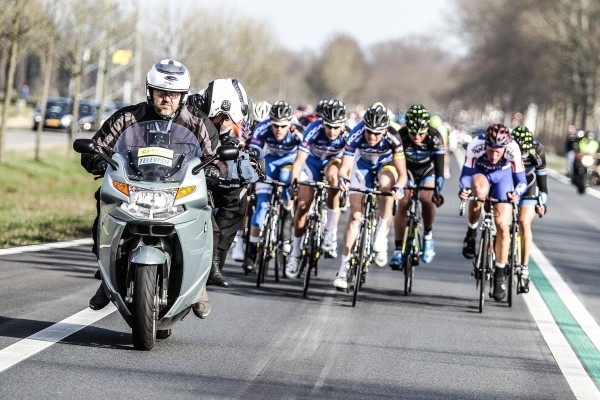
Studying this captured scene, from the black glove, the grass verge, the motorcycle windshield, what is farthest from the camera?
the grass verge

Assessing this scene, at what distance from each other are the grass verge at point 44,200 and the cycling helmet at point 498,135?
5.67 metres

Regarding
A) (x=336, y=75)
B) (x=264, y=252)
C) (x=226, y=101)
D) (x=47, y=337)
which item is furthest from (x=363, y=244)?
(x=336, y=75)

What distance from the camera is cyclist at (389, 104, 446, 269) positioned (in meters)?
13.8

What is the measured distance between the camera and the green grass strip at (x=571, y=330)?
923 centimetres

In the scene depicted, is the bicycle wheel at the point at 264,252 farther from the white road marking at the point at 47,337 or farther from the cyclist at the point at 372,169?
the white road marking at the point at 47,337

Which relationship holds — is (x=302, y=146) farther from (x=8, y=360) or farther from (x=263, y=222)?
(x=8, y=360)

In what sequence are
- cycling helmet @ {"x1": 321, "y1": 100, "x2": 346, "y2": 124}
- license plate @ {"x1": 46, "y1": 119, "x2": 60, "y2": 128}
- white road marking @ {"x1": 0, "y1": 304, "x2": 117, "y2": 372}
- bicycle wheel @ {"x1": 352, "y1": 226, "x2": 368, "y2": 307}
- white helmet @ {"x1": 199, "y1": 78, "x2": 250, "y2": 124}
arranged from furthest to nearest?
license plate @ {"x1": 46, "y1": 119, "x2": 60, "y2": 128}, cycling helmet @ {"x1": 321, "y1": 100, "x2": 346, "y2": 124}, bicycle wheel @ {"x1": 352, "y1": 226, "x2": 368, "y2": 307}, white helmet @ {"x1": 199, "y1": 78, "x2": 250, "y2": 124}, white road marking @ {"x1": 0, "y1": 304, "x2": 117, "y2": 372}

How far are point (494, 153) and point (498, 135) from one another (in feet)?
0.81

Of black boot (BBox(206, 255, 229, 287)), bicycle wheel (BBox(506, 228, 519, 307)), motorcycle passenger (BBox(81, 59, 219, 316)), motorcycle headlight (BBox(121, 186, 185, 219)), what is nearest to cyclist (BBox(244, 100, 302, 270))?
bicycle wheel (BBox(506, 228, 519, 307))

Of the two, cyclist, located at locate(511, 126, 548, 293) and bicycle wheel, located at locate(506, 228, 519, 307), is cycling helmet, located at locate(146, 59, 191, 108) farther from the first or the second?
cyclist, located at locate(511, 126, 548, 293)

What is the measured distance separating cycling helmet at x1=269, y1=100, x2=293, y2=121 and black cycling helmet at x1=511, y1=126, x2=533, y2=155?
245 centimetres

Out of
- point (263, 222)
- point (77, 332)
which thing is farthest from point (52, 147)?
point (77, 332)

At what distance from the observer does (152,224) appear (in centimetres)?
801

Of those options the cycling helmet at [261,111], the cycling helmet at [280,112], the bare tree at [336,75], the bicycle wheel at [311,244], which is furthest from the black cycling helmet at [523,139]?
the bare tree at [336,75]
